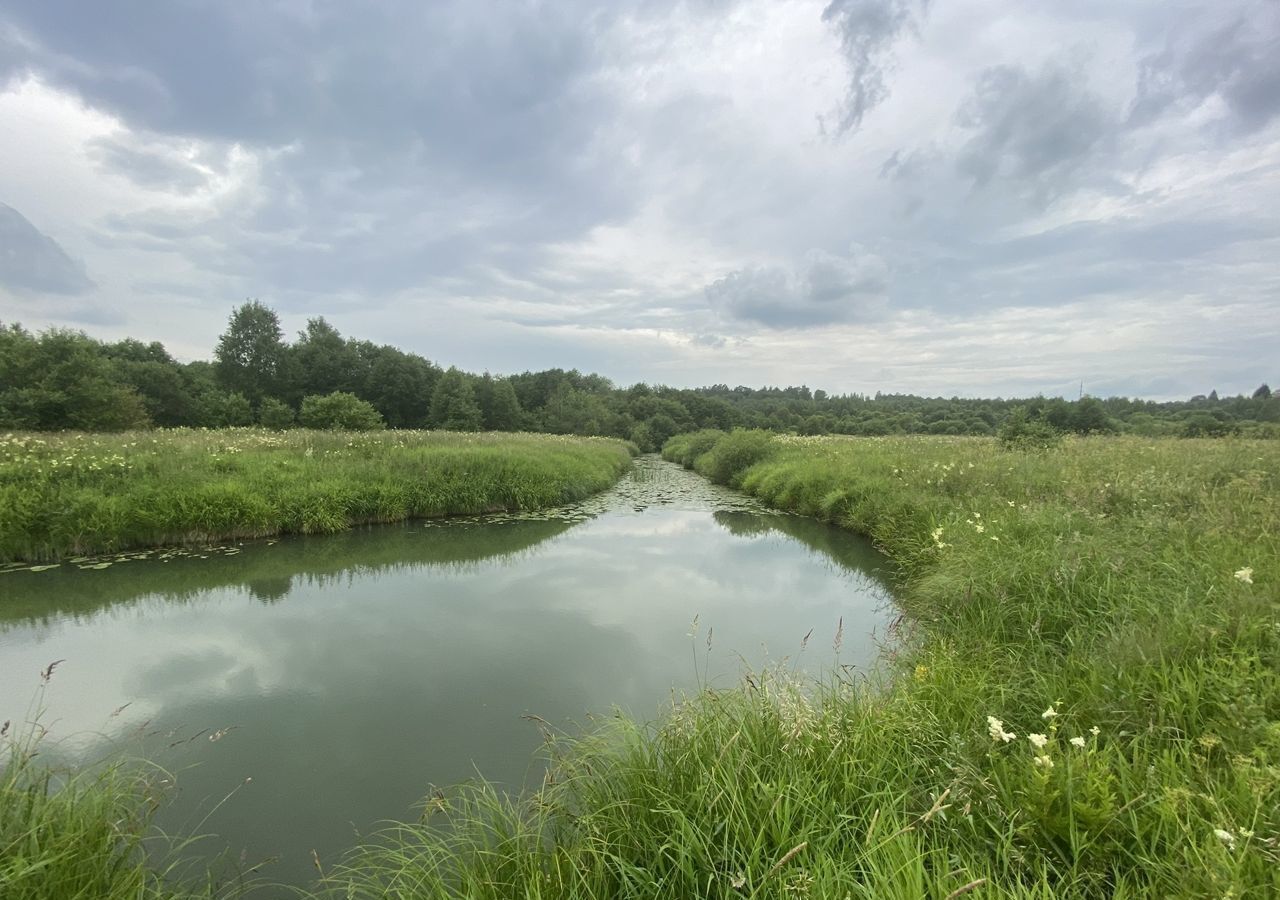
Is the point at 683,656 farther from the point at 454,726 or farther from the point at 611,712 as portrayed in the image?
the point at 454,726

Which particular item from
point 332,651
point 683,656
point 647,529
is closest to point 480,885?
point 683,656

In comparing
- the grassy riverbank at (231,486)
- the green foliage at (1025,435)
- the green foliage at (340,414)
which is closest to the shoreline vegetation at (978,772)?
the grassy riverbank at (231,486)

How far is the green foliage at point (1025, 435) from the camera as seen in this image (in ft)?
42.4

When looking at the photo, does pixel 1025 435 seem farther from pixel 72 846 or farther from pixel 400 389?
pixel 400 389

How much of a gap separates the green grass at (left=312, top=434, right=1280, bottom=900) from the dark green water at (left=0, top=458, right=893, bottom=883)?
664 mm

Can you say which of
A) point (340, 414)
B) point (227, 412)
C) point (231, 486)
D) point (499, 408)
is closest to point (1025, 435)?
point (231, 486)

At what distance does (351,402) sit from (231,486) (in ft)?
80.8

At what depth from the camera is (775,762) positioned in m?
2.64

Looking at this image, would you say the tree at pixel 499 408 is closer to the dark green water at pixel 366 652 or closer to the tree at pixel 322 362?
the tree at pixel 322 362

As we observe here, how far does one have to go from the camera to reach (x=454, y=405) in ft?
151

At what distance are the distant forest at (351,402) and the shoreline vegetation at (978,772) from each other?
12.0 m

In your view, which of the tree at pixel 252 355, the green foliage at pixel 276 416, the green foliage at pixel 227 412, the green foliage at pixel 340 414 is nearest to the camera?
the green foliage at pixel 340 414

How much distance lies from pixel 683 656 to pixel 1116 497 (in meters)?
6.05

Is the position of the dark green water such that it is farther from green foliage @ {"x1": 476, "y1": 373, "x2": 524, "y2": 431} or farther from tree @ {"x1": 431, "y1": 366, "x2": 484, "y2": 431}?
green foliage @ {"x1": 476, "y1": 373, "x2": 524, "y2": 431}
